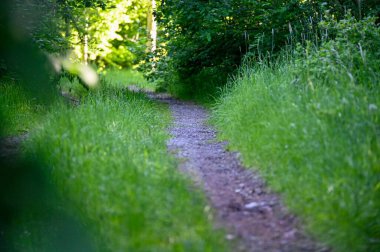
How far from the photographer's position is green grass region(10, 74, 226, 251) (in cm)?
334

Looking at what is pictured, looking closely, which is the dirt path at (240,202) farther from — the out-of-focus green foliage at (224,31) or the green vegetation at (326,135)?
the out-of-focus green foliage at (224,31)

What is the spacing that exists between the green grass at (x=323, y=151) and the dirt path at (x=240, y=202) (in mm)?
137

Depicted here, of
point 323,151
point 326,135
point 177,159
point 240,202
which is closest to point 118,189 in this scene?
point 240,202

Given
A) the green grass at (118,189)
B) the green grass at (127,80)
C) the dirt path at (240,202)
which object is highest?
the green grass at (118,189)

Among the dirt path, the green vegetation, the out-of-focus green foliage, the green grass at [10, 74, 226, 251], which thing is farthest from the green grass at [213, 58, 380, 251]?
the out-of-focus green foliage

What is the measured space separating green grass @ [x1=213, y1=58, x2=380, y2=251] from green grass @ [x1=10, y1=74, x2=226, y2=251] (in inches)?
33.8

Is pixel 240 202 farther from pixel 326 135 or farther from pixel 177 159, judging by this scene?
pixel 177 159

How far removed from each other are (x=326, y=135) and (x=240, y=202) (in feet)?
3.33

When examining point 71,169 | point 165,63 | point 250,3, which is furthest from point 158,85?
point 71,169

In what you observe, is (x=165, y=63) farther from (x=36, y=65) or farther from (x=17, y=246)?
(x=36, y=65)

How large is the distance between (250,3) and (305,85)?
530cm

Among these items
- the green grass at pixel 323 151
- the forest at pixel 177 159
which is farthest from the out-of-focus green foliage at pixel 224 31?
the green grass at pixel 323 151

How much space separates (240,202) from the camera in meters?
4.39

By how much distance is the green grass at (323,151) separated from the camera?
3.50m
